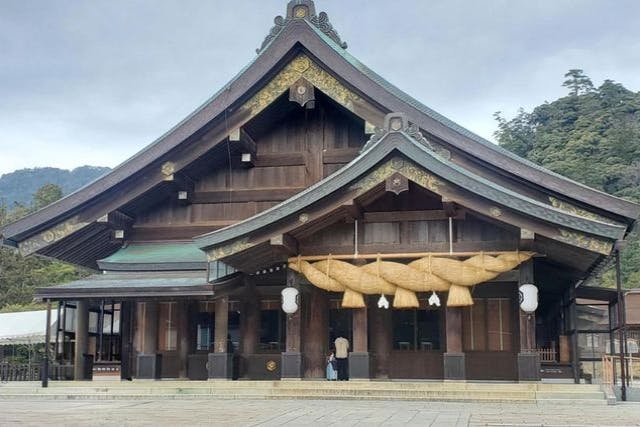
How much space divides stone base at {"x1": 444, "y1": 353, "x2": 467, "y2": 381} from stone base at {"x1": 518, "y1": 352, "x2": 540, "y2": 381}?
41.8 inches

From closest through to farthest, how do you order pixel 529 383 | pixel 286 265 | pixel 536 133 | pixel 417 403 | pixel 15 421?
pixel 15 421
pixel 417 403
pixel 529 383
pixel 286 265
pixel 536 133

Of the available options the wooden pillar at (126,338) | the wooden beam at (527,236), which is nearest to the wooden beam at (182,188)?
the wooden pillar at (126,338)

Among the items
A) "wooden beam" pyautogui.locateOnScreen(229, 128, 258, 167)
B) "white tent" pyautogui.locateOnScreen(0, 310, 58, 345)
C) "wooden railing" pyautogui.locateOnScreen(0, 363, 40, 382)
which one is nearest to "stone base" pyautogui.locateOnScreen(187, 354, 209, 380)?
"wooden beam" pyautogui.locateOnScreen(229, 128, 258, 167)

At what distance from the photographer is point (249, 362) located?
16719mm

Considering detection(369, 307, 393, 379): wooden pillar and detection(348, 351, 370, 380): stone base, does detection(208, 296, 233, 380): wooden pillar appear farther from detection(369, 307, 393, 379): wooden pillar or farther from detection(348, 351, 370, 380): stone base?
detection(369, 307, 393, 379): wooden pillar

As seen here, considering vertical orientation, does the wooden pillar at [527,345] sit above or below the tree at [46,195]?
below

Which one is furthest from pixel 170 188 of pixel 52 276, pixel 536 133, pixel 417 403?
pixel 536 133

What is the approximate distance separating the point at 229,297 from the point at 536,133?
72.2 m

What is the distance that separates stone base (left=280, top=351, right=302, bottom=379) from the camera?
47.2 feet

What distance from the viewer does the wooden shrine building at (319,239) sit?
45.6ft

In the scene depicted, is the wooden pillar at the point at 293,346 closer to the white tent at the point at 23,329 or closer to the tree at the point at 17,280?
the white tent at the point at 23,329

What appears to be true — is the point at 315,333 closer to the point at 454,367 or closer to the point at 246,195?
the point at 454,367

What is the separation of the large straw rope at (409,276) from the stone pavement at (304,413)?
2.65 m

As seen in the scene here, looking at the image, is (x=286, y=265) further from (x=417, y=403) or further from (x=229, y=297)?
(x=417, y=403)
